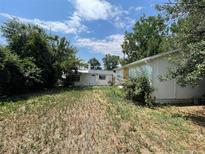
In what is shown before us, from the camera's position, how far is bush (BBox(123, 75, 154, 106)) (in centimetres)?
1244

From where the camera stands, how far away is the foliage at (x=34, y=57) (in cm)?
1680

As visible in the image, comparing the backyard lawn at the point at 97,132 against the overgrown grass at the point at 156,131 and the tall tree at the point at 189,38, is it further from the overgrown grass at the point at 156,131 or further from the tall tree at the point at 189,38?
the tall tree at the point at 189,38

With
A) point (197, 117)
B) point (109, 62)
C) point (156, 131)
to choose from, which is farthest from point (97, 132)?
point (109, 62)

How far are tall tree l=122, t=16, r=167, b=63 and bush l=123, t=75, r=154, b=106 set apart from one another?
69.8 ft

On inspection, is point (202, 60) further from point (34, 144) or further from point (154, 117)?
point (34, 144)

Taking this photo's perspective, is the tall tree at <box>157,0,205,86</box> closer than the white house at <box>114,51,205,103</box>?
Yes

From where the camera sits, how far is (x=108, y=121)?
8328 millimetres

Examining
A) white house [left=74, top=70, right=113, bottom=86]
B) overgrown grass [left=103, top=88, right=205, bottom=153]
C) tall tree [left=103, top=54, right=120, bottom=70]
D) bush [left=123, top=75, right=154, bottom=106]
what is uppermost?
tall tree [left=103, top=54, right=120, bottom=70]

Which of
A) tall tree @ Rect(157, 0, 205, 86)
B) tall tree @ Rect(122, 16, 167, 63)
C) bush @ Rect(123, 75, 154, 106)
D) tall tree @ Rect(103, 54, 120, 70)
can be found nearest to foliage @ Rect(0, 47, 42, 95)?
bush @ Rect(123, 75, 154, 106)

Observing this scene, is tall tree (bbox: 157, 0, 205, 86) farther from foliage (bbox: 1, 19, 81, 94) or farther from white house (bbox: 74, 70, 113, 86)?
white house (bbox: 74, 70, 113, 86)

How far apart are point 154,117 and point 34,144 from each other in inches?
220

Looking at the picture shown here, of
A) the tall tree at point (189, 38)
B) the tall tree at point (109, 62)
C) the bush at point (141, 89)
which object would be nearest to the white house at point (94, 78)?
the bush at point (141, 89)

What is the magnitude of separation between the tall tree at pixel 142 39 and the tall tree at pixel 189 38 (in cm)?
2254

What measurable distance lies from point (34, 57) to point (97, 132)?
1508cm
